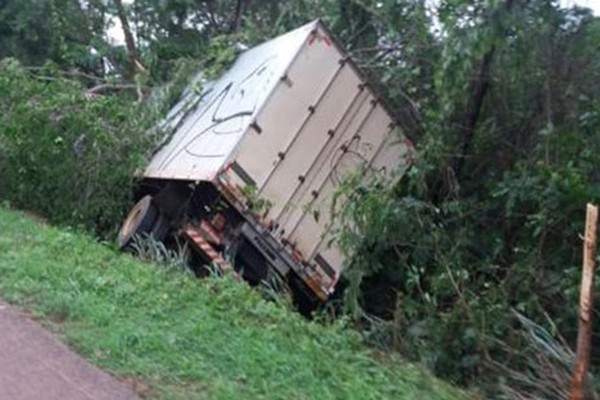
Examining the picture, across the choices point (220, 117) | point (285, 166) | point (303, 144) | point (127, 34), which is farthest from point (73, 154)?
point (127, 34)

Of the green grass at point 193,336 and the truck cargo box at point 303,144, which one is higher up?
the truck cargo box at point 303,144

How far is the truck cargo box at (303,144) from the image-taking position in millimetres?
11914

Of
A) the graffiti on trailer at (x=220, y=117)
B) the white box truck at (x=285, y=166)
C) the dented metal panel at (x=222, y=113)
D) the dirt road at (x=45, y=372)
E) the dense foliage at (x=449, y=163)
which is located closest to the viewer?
the dirt road at (x=45, y=372)

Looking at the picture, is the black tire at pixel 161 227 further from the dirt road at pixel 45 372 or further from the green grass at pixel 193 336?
the dirt road at pixel 45 372

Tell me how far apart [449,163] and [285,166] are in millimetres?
1914

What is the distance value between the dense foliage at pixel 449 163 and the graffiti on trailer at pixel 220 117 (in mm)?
700

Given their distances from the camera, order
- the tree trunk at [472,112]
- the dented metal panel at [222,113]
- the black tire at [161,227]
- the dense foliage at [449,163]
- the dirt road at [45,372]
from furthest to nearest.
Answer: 1. the black tire at [161,227]
2. the dented metal panel at [222,113]
3. the tree trunk at [472,112]
4. the dense foliage at [449,163]
5. the dirt road at [45,372]

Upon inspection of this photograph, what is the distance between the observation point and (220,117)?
1324cm

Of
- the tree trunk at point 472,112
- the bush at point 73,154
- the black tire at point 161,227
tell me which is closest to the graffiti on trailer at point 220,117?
the bush at point 73,154

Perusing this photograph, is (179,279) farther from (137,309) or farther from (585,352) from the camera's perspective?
(585,352)

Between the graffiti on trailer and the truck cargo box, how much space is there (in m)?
0.03

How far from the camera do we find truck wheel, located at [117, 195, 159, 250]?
42.2 feet

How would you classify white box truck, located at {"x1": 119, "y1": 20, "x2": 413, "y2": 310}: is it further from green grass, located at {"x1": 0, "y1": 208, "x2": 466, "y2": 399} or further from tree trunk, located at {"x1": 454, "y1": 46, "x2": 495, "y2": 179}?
green grass, located at {"x1": 0, "y1": 208, "x2": 466, "y2": 399}

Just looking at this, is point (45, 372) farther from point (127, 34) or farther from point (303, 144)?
point (127, 34)
